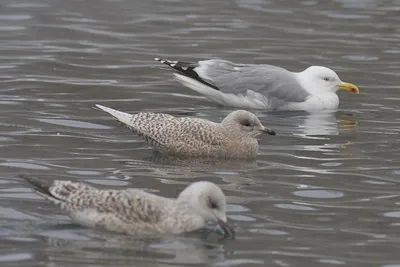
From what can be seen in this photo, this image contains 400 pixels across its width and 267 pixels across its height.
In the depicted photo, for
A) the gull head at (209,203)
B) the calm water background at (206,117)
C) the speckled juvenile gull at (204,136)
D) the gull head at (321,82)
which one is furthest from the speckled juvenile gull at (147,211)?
the gull head at (321,82)

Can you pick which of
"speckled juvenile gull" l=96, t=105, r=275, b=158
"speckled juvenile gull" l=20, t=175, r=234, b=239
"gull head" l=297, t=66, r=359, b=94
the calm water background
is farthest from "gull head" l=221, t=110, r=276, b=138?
"gull head" l=297, t=66, r=359, b=94

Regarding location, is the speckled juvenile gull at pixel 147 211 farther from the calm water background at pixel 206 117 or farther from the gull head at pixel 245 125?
the gull head at pixel 245 125

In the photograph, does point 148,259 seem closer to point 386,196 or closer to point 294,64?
point 386,196

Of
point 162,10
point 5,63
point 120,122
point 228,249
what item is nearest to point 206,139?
point 120,122

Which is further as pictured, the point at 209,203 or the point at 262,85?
the point at 262,85

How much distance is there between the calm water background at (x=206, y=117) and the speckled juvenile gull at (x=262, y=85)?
A: 26cm

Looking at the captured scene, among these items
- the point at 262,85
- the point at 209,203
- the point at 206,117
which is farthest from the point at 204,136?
the point at 262,85

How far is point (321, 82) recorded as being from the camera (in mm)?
16438

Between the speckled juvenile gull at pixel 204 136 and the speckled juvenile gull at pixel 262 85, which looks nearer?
the speckled juvenile gull at pixel 204 136

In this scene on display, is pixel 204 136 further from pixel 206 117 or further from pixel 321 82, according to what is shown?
pixel 321 82

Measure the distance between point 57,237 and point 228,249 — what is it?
4.07 ft

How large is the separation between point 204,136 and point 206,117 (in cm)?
282

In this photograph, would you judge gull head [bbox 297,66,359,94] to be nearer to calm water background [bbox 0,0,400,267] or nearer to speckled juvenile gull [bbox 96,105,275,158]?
calm water background [bbox 0,0,400,267]

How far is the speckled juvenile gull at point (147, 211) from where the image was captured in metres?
9.40
